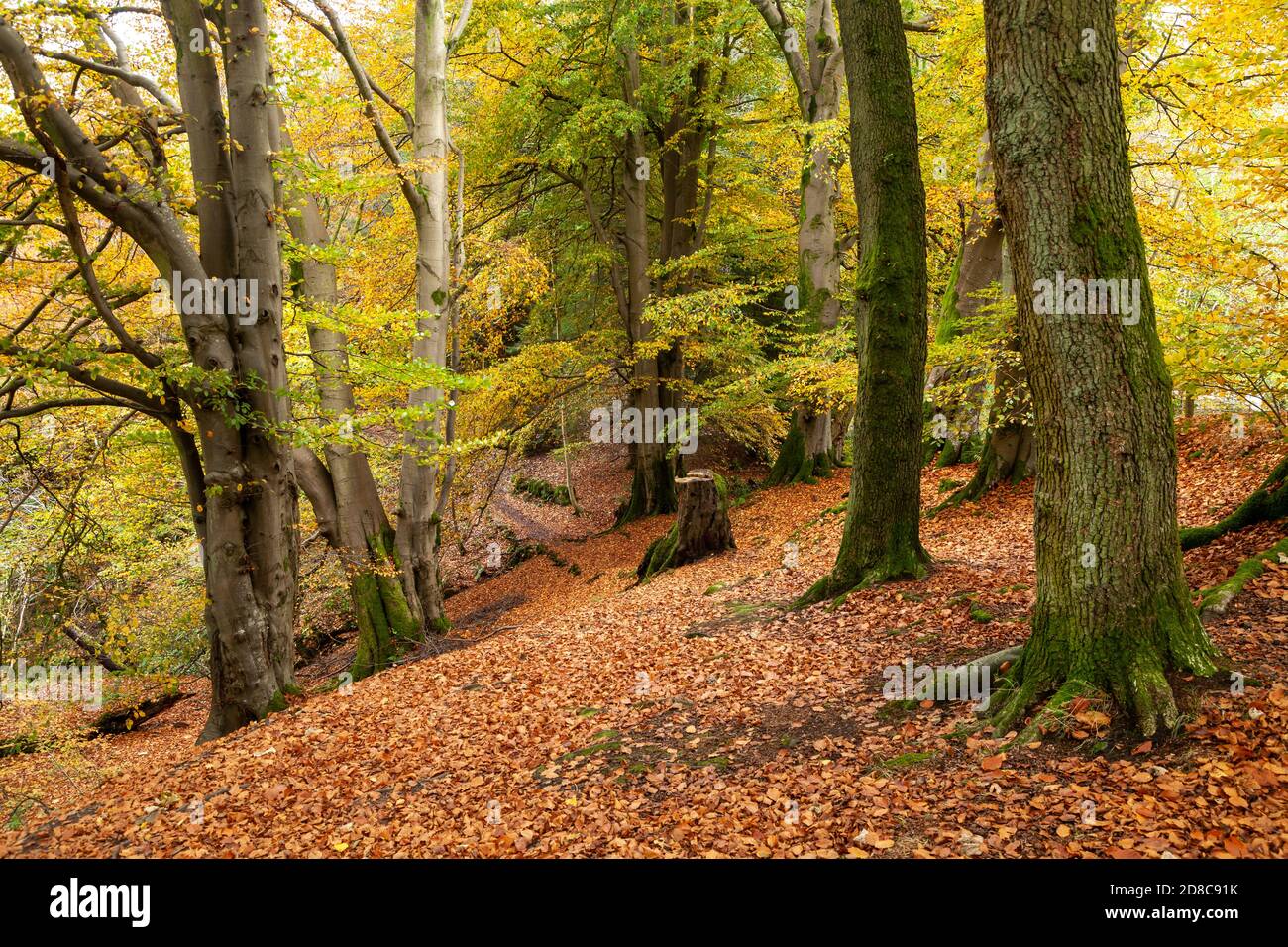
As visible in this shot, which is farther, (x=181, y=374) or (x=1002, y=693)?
(x=181, y=374)

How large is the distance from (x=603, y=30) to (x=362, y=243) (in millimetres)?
6404

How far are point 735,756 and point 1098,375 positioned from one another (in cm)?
315

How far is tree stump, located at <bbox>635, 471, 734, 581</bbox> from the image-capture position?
1263cm

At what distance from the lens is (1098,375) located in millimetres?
4156

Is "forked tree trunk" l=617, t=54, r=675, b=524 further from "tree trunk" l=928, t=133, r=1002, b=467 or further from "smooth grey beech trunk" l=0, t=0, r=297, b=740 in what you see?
"smooth grey beech trunk" l=0, t=0, r=297, b=740

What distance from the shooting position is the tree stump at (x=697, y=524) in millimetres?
12633

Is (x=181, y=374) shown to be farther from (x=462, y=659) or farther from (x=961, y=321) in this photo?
(x=961, y=321)

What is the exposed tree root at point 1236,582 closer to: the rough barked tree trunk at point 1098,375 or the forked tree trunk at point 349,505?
the rough barked tree trunk at point 1098,375

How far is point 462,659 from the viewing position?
356 inches

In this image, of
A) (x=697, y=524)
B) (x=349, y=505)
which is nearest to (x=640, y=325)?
(x=697, y=524)

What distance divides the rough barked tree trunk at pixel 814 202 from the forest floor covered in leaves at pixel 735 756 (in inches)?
279

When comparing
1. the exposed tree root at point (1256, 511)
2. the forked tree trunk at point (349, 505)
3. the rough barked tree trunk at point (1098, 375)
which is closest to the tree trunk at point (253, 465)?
the forked tree trunk at point (349, 505)

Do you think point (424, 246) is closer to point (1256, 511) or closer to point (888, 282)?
point (888, 282)
